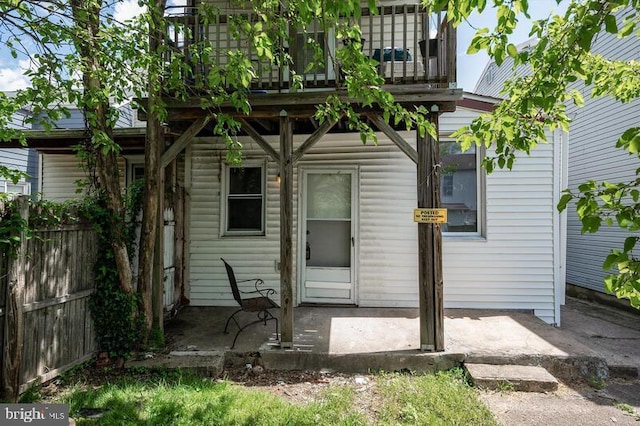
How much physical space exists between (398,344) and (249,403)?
1.88 meters

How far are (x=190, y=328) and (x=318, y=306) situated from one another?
2.01 metres

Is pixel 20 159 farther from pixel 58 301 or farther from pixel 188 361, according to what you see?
pixel 188 361

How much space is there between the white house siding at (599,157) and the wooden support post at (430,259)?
4.95 metres

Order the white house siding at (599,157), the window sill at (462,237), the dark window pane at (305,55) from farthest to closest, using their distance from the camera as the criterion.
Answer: the white house siding at (599,157) → the window sill at (462,237) → the dark window pane at (305,55)

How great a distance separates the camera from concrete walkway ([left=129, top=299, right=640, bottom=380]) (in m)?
3.82

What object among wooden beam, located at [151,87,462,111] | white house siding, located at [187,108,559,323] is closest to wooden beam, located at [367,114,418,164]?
wooden beam, located at [151,87,462,111]

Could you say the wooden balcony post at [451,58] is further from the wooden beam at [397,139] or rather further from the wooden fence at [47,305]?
the wooden fence at [47,305]

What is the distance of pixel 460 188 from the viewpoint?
5711 mm

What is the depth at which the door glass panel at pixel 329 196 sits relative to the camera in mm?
5863

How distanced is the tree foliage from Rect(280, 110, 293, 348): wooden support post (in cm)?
214

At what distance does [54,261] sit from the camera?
344 cm

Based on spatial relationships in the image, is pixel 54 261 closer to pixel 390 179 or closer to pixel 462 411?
pixel 462 411

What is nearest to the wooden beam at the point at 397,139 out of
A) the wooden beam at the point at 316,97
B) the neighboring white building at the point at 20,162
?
the wooden beam at the point at 316,97

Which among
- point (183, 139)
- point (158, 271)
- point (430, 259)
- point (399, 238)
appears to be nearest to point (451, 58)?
point (430, 259)
